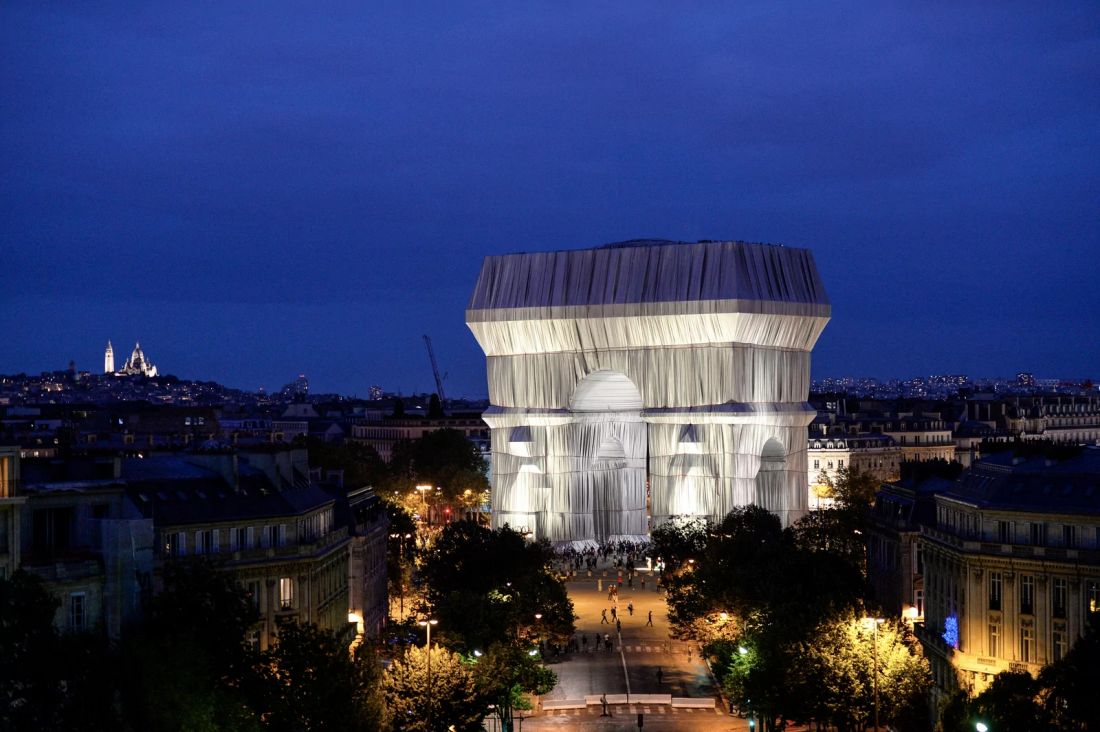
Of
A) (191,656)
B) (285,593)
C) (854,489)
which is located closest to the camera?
(191,656)

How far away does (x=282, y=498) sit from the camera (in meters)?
72.8

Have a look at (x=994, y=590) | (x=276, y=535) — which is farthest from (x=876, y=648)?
(x=276, y=535)

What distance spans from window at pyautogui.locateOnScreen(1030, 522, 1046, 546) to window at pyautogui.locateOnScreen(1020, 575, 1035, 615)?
1134 mm

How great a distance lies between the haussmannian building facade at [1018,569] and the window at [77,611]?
27.9 meters

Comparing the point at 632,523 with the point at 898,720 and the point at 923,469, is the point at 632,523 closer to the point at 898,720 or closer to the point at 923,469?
the point at 923,469

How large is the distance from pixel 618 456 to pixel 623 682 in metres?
59.8

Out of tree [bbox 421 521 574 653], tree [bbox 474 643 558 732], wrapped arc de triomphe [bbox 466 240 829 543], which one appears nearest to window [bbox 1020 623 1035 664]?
tree [bbox 474 643 558 732]

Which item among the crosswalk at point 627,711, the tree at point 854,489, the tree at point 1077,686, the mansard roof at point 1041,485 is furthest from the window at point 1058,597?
the tree at point 854,489

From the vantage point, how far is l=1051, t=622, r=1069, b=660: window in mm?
66125

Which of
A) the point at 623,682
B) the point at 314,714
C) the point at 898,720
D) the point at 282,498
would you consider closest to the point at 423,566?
the point at 623,682

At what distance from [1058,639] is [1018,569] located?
304 centimetres

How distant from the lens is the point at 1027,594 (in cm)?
6812

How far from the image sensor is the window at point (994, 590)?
227 feet

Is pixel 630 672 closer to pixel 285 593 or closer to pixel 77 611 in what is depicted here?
pixel 285 593
